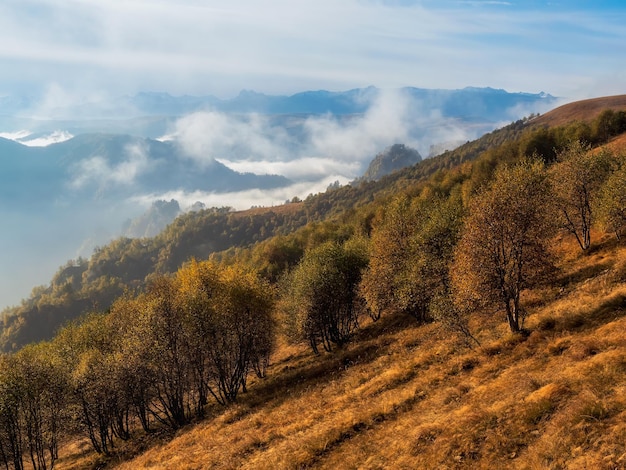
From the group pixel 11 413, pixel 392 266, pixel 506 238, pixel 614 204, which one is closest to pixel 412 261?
pixel 392 266

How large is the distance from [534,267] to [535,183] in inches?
284

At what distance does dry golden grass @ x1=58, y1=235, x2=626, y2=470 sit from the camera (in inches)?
738

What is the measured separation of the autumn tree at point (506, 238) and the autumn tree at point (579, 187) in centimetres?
3029

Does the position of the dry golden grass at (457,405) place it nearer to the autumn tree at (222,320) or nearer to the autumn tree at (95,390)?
the autumn tree at (95,390)

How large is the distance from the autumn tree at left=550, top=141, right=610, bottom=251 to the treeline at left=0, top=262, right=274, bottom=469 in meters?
49.5

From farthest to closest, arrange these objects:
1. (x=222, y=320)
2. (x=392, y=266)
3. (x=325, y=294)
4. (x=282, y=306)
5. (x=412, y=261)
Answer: (x=282, y=306) → (x=325, y=294) → (x=392, y=266) → (x=412, y=261) → (x=222, y=320)

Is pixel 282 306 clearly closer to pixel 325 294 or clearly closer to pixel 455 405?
pixel 325 294

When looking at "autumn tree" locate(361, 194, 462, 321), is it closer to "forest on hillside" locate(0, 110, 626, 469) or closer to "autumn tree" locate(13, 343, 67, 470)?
"forest on hillside" locate(0, 110, 626, 469)

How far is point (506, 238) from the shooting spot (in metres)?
31.4

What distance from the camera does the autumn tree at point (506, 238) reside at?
30.9 metres

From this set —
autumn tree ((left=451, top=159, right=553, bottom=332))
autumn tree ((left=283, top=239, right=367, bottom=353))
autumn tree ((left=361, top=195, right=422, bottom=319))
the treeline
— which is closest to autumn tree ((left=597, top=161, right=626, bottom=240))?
autumn tree ((left=361, top=195, right=422, bottom=319))

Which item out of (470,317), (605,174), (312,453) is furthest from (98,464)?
(605,174)

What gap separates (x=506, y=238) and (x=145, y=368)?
4125 cm

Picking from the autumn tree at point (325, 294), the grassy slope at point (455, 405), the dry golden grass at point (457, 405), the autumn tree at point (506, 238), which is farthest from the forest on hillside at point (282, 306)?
the grassy slope at point (455, 405)
